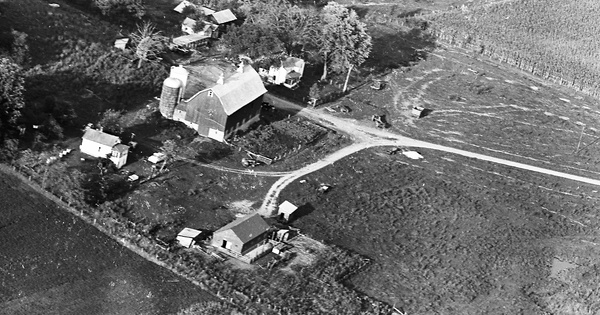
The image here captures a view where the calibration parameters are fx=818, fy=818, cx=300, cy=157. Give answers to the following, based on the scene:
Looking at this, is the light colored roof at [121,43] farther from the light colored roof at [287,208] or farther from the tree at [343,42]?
the light colored roof at [287,208]

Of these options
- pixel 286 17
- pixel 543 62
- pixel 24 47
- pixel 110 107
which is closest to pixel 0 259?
pixel 110 107

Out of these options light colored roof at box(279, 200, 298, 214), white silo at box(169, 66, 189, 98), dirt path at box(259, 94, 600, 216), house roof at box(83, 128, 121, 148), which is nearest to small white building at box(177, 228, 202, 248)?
light colored roof at box(279, 200, 298, 214)

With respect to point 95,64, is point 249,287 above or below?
below

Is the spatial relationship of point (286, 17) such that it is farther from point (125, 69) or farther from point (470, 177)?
point (470, 177)

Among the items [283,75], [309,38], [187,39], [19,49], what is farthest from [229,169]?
[309,38]

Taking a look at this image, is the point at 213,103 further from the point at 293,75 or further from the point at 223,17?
the point at 223,17
